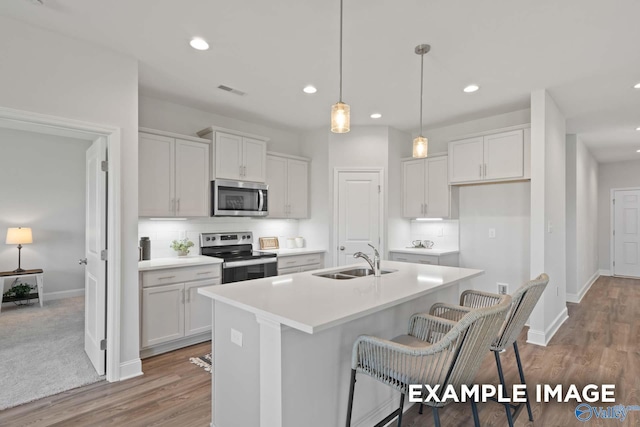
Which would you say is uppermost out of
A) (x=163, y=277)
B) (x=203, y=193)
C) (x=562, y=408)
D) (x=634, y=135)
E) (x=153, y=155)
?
(x=634, y=135)

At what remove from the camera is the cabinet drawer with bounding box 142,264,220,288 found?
320cm

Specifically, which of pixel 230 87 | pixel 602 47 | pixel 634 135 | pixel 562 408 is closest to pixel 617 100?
pixel 602 47

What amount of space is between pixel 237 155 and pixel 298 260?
1.56 meters

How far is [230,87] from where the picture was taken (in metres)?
3.54

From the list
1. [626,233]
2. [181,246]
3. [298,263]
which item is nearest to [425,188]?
[298,263]

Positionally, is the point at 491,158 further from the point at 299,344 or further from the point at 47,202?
the point at 47,202

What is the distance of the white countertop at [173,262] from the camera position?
3209 mm

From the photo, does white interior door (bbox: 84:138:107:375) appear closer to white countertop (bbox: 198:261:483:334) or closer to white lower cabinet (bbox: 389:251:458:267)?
white countertop (bbox: 198:261:483:334)

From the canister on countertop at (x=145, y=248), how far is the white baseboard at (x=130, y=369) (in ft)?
3.66

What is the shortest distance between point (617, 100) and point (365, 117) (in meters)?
2.78

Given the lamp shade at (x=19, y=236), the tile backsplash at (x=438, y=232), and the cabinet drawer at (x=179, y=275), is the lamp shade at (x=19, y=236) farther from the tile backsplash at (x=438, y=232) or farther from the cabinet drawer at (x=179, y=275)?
the tile backsplash at (x=438, y=232)

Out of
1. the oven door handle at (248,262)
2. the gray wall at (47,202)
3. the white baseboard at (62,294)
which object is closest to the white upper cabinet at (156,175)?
the oven door handle at (248,262)

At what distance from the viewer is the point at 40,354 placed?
10.8ft

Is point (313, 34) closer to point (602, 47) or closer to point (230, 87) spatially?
point (230, 87)
